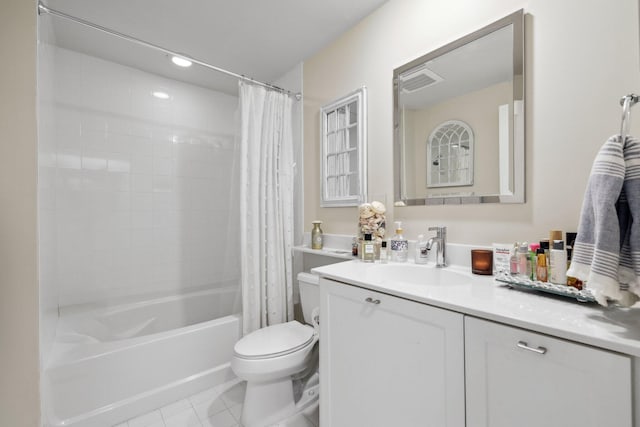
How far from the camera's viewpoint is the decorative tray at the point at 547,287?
742mm

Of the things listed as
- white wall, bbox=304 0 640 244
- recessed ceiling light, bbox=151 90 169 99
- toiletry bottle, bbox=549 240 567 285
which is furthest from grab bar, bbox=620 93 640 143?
recessed ceiling light, bbox=151 90 169 99

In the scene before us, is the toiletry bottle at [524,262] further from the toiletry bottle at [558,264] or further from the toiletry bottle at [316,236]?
the toiletry bottle at [316,236]

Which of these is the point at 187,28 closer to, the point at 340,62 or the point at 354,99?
the point at 340,62

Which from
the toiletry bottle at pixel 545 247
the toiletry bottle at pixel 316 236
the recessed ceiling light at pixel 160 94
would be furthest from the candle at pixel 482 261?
the recessed ceiling light at pixel 160 94

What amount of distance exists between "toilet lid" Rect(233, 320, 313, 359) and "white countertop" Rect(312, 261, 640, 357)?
0.64 m

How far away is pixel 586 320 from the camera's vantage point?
645 mm

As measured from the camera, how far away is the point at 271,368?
133 centimetres

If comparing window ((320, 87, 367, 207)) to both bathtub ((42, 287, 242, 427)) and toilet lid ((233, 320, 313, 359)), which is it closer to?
toilet lid ((233, 320, 313, 359))

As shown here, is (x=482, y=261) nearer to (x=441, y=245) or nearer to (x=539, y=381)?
(x=441, y=245)

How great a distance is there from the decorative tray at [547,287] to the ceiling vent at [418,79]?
100 cm

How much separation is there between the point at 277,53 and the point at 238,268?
166 cm

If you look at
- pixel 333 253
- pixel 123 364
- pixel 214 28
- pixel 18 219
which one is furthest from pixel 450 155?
pixel 123 364

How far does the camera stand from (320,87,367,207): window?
1704mm

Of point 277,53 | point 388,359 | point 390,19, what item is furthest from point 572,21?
point 277,53
